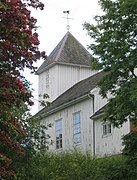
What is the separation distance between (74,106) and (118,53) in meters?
15.3

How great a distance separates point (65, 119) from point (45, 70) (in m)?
9.41

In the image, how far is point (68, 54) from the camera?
41.0 meters

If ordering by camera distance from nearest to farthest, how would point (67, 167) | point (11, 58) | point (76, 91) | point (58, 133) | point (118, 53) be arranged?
1. point (11, 58)
2. point (118, 53)
3. point (67, 167)
4. point (58, 133)
5. point (76, 91)

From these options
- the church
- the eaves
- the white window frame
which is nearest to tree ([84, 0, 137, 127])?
the church

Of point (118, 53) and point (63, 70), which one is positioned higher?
point (63, 70)

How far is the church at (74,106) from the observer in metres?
28.4

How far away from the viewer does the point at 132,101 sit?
16.1 meters

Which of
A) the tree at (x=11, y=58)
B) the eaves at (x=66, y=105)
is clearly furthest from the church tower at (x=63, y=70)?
the tree at (x=11, y=58)

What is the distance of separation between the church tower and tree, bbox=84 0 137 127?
20.5 meters

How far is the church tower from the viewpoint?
39378mm

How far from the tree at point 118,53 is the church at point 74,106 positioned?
1.95 metres

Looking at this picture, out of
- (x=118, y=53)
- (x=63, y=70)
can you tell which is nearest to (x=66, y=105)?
(x=63, y=70)

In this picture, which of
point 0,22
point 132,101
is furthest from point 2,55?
point 132,101

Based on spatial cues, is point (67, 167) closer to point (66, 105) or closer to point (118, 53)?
point (118, 53)
